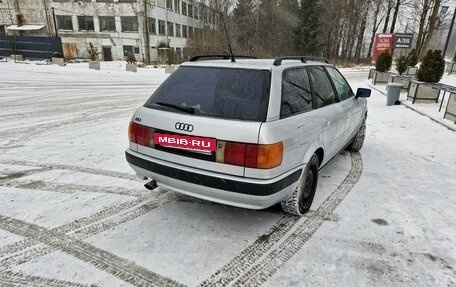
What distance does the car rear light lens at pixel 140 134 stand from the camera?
2.98m

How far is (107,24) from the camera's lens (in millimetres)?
38031

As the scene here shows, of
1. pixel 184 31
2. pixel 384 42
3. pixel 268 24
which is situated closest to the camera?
pixel 384 42

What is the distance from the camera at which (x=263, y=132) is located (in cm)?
245

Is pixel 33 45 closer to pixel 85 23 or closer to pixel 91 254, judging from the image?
pixel 85 23

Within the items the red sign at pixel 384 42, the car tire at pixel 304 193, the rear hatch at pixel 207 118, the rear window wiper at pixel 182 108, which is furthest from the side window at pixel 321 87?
the red sign at pixel 384 42

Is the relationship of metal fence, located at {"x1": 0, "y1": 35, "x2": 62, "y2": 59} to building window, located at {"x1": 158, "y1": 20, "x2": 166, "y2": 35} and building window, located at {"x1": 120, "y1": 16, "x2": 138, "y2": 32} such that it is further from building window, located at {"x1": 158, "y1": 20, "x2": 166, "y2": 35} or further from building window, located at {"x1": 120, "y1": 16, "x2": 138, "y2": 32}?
building window, located at {"x1": 158, "y1": 20, "x2": 166, "y2": 35}

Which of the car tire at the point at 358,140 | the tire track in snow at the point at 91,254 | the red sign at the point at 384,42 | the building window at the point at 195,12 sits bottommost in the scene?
the tire track in snow at the point at 91,254

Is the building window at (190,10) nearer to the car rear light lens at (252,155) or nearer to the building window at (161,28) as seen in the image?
the building window at (161,28)

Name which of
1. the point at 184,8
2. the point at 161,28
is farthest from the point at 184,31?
the point at 161,28

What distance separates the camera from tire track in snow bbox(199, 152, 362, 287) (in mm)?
2354

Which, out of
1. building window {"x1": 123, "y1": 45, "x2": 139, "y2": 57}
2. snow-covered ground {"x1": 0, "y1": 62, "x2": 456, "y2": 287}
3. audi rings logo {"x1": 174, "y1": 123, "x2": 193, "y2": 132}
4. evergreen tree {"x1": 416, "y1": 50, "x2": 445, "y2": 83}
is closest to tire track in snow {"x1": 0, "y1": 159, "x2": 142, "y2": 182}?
snow-covered ground {"x1": 0, "y1": 62, "x2": 456, "y2": 287}

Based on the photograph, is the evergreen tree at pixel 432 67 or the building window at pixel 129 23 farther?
the building window at pixel 129 23

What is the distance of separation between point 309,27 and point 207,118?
42871mm

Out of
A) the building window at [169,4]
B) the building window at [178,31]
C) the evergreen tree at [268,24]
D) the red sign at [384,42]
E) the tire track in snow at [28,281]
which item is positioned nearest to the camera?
the tire track in snow at [28,281]
